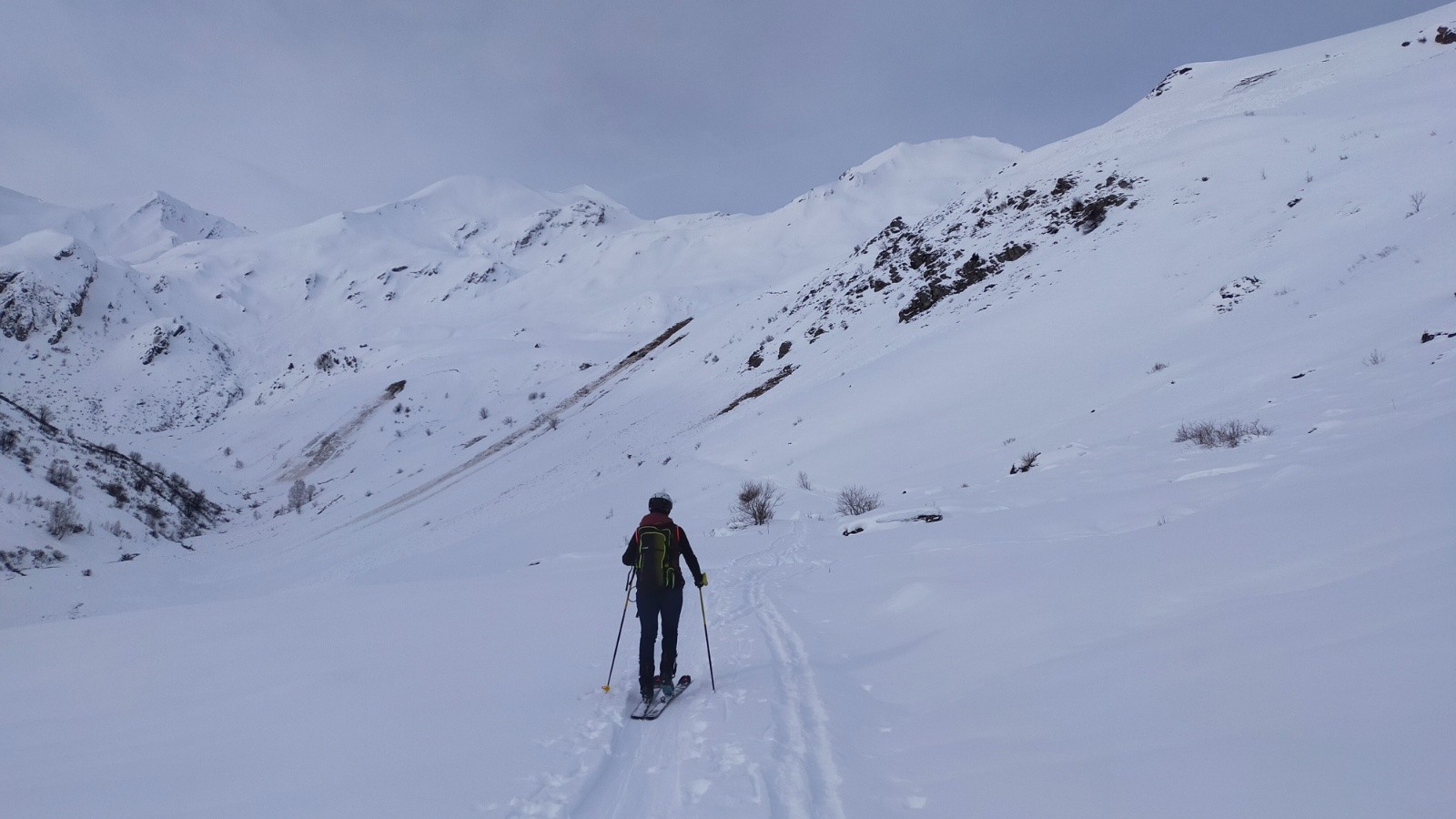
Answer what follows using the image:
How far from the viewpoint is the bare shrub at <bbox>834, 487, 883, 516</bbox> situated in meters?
13.2

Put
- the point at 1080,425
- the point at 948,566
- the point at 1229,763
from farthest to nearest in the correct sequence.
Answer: the point at 1080,425 < the point at 948,566 < the point at 1229,763

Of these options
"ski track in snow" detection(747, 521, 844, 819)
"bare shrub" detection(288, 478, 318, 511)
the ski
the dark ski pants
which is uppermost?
"bare shrub" detection(288, 478, 318, 511)

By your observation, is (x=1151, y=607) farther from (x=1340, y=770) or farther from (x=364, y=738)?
(x=364, y=738)

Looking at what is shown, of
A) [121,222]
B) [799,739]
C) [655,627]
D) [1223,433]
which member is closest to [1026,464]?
[1223,433]

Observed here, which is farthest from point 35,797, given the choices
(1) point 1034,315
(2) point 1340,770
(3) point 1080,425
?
(1) point 1034,315

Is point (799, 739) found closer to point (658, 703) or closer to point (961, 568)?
point (658, 703)

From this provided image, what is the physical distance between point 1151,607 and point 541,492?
73.7ft

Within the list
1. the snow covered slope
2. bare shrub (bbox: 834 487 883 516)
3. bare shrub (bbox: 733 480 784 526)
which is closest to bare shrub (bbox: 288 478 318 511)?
bare shrub (bbox: 733 480 784 526)

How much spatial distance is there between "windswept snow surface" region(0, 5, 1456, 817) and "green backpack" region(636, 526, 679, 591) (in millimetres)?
1038

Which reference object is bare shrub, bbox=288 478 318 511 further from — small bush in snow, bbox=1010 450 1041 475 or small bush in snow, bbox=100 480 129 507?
small bush in snow, bbox=1010 450 1041 475

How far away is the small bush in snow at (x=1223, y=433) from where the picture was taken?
349 inches

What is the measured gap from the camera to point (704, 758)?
14.6 feet

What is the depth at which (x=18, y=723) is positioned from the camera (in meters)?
4.64

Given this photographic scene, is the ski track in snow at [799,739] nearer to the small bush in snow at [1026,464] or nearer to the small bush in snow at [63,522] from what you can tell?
the small bush in snow at [1026,464]
